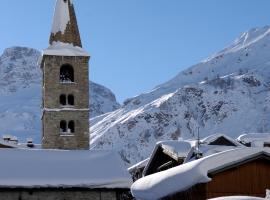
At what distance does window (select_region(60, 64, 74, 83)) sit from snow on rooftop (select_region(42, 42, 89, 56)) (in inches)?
33.3

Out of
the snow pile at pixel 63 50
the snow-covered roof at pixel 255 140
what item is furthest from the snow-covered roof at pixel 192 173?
the snow pile at pixel 63 50

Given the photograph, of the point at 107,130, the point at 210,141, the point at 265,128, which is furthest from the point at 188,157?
the point at 107,130

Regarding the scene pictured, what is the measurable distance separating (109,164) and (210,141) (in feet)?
28.6

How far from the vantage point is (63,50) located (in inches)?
1859

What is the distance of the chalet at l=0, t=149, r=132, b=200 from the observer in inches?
1100

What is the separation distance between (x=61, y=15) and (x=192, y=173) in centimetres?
2934

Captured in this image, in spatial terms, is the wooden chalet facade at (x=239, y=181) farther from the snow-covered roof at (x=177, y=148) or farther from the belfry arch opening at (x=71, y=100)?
the belfry arch opening at (x=71, y=100)

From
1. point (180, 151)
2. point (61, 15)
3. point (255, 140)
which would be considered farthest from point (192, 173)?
point (61, 15)

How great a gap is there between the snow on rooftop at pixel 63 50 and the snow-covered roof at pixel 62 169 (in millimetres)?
15832

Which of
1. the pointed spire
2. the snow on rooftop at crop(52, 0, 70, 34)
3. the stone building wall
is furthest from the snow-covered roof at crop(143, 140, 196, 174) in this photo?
the snow on rooftop at crop(52, 0, 70, 34)

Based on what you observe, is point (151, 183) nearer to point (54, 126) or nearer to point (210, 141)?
point (210, 141)

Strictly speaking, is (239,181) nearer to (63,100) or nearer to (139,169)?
(139,169)

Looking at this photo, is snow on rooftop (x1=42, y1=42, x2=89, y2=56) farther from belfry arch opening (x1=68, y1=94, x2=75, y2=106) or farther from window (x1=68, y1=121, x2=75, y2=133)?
window (x1=68, y1=121, x2=75, y2=133)

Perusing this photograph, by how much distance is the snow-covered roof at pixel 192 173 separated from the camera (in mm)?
21453
